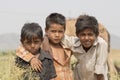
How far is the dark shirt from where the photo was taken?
4.81 meters

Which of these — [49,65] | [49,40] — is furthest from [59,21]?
[49,65]

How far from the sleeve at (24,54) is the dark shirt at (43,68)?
0.15 ft

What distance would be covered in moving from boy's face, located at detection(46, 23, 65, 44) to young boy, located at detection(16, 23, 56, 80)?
285mm

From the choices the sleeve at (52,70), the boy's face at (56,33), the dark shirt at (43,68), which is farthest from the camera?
the boy's face at (56,33)

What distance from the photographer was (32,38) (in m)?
4.82

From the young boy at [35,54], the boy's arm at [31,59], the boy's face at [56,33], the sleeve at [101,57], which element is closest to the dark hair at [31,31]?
the young boy at [35,54]

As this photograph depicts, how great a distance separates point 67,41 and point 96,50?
33 centimetres

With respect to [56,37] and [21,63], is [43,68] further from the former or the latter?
[56,37]

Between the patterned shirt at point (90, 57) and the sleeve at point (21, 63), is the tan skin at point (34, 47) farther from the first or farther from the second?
the patterned shirt at point (90, 57)

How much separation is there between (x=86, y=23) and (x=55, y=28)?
1.14 ft

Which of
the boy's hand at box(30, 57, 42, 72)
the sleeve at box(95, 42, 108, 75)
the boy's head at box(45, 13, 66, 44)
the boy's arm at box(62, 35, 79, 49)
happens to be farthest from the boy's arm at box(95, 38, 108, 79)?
the boy's hand at box(30, 57, 42, 72)

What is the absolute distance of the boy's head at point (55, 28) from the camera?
204 inches

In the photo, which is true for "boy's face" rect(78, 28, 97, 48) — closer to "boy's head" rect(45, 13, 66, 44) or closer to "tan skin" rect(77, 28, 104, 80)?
"tan skin" rect(77, 28, 104, 80)

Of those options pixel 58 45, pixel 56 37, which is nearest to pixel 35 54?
pixel 56 37
